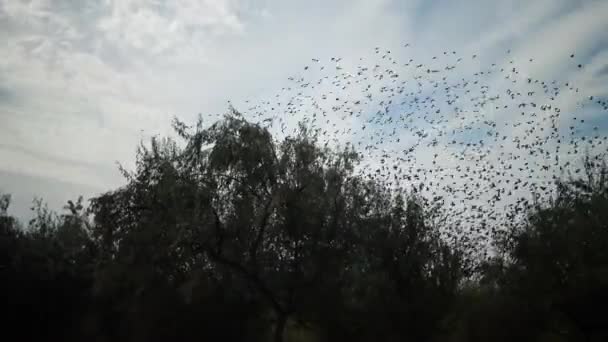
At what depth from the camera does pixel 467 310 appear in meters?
24.2

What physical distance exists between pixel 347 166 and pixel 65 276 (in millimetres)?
20874

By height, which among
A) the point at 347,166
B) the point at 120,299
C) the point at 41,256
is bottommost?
the point at 120,299

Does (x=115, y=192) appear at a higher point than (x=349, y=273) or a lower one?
higher

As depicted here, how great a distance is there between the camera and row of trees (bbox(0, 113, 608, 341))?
1977 cm

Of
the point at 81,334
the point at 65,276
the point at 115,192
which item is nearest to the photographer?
the point at 115,192

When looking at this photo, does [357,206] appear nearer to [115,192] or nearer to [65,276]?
[115,192]

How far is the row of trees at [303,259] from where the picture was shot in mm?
19766

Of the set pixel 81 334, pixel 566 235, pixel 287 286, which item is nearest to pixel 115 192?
pixel 287 286

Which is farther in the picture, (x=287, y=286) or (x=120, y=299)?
(x=120, y=299)

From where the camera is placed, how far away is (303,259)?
2138 cm

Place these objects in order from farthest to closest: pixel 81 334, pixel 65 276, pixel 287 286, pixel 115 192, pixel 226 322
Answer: pixel 65 276
pixel 81 334
pixel 226 322
pixel 287 286
pixel 115 192

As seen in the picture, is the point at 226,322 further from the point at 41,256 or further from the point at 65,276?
the point at 41,256

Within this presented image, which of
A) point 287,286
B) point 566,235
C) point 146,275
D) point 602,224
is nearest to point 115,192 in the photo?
point 146,275

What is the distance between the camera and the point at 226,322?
2556 cm
